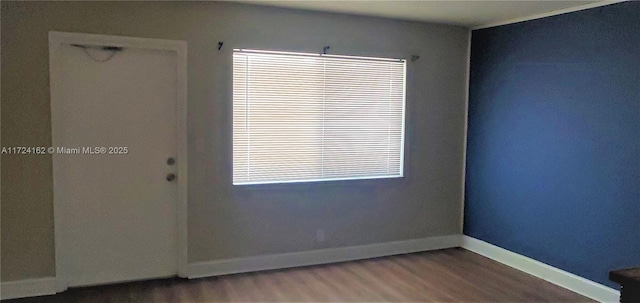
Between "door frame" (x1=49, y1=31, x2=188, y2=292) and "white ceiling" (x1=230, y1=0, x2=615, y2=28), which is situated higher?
"white ceiling" (x1=230, y1=0, x2=615, y2=28)

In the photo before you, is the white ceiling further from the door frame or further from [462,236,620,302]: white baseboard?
[462,236,620,302]: white baseboard

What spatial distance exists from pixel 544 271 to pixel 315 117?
2390 mm

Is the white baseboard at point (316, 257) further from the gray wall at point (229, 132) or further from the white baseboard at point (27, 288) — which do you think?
the white baseboard at point (27, 288)

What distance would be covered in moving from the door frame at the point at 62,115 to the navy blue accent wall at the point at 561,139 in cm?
287

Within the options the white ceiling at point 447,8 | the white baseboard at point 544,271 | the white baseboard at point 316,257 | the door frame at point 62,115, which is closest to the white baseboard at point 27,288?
the door frame at point 62,115

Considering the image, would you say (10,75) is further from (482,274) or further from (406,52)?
(482,274)

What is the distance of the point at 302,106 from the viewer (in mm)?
4527

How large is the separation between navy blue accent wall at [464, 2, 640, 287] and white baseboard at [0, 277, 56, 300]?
386cm

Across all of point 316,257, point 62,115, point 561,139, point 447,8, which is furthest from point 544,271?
point 62,115

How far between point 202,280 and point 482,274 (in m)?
2.40

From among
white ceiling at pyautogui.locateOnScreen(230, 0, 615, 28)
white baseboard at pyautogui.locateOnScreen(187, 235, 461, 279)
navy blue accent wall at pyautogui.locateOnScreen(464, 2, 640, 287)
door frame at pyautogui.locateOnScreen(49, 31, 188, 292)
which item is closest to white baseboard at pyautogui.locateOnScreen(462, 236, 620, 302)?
navy blue accent wall at pyautogui.locateOnScreen(464, 2, 640, 287)

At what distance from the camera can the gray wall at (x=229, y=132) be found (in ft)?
12.0

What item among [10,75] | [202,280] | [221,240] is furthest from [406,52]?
[10,75]

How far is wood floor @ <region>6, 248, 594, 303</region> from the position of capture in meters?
3.82
